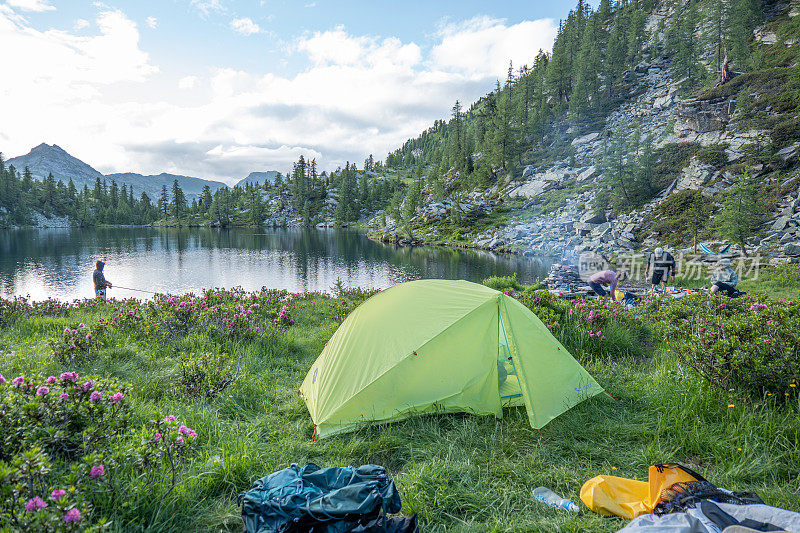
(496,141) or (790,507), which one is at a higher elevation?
(496,141)

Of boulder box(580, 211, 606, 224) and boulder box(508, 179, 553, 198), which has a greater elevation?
boulder box(508, 179, 553, 198)

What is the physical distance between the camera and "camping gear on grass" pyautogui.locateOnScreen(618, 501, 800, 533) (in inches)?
100

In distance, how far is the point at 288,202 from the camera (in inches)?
4946

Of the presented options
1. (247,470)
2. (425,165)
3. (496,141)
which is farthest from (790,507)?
(425,165)

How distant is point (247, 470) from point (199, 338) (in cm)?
508

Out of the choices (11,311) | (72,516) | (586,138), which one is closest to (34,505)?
(72,516)

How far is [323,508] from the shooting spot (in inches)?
114

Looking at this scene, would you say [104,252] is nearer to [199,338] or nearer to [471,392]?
[199,338]

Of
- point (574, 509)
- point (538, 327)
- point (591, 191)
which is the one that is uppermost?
point (591, 191)

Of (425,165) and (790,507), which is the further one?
(425,165)

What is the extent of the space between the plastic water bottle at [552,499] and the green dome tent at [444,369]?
117 centimetres

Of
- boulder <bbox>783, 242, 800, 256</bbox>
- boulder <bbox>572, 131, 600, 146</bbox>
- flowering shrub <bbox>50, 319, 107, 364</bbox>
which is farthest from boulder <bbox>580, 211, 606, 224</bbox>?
flowering shrub <bbox>50, 319, 107, 364</bbox>

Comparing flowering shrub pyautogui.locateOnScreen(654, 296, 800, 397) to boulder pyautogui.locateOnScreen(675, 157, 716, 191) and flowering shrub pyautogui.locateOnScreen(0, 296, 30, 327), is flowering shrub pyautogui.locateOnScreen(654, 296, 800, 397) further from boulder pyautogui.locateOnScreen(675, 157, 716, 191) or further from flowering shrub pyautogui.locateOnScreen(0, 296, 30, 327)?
boulder pyautogui.locateOnScreen(675, 157, 716, 191)

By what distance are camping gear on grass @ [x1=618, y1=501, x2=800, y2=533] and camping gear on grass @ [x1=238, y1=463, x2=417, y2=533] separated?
186 cm
